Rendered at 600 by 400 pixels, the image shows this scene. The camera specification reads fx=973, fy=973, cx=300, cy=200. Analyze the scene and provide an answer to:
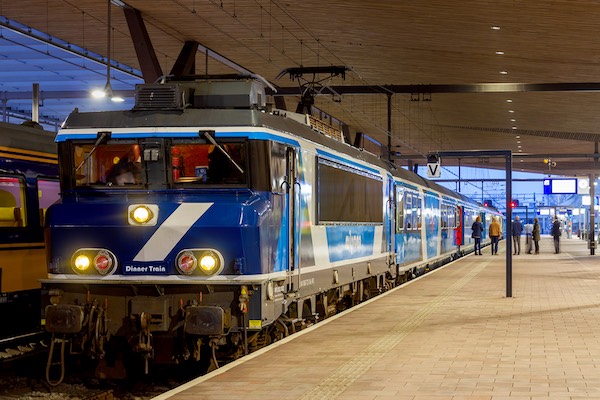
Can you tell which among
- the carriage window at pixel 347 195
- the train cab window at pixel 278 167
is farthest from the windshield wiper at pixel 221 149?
the carriage window at pixel 347 195

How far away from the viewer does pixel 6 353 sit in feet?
44.5

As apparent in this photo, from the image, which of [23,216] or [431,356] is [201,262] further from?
[23,216]

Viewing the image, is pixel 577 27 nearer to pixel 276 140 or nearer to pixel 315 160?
pixel 315 160

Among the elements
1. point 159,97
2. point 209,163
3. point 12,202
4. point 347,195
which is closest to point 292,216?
point 209,163

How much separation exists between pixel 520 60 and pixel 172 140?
19.4 metres

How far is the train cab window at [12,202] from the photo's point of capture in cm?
1361

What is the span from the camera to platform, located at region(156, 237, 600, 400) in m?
8.74

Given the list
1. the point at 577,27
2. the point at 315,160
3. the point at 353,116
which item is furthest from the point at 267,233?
the point at 353,116

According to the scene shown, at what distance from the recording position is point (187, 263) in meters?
10.4

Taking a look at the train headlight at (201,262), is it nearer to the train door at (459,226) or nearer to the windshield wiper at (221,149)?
the windshield wiper at (221,149)

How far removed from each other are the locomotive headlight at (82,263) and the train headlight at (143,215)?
629 mm

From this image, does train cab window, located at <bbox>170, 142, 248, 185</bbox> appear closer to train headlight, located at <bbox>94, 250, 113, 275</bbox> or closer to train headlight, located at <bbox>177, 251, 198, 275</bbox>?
train headlight, located at <bbox>177, 251, 198, 275</bbox>

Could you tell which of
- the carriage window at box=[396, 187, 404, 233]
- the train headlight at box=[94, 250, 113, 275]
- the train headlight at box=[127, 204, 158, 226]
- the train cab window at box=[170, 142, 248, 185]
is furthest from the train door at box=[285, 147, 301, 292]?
the carriage window at box=[396, 187, 404, 233]

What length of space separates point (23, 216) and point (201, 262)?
15.5 feet
